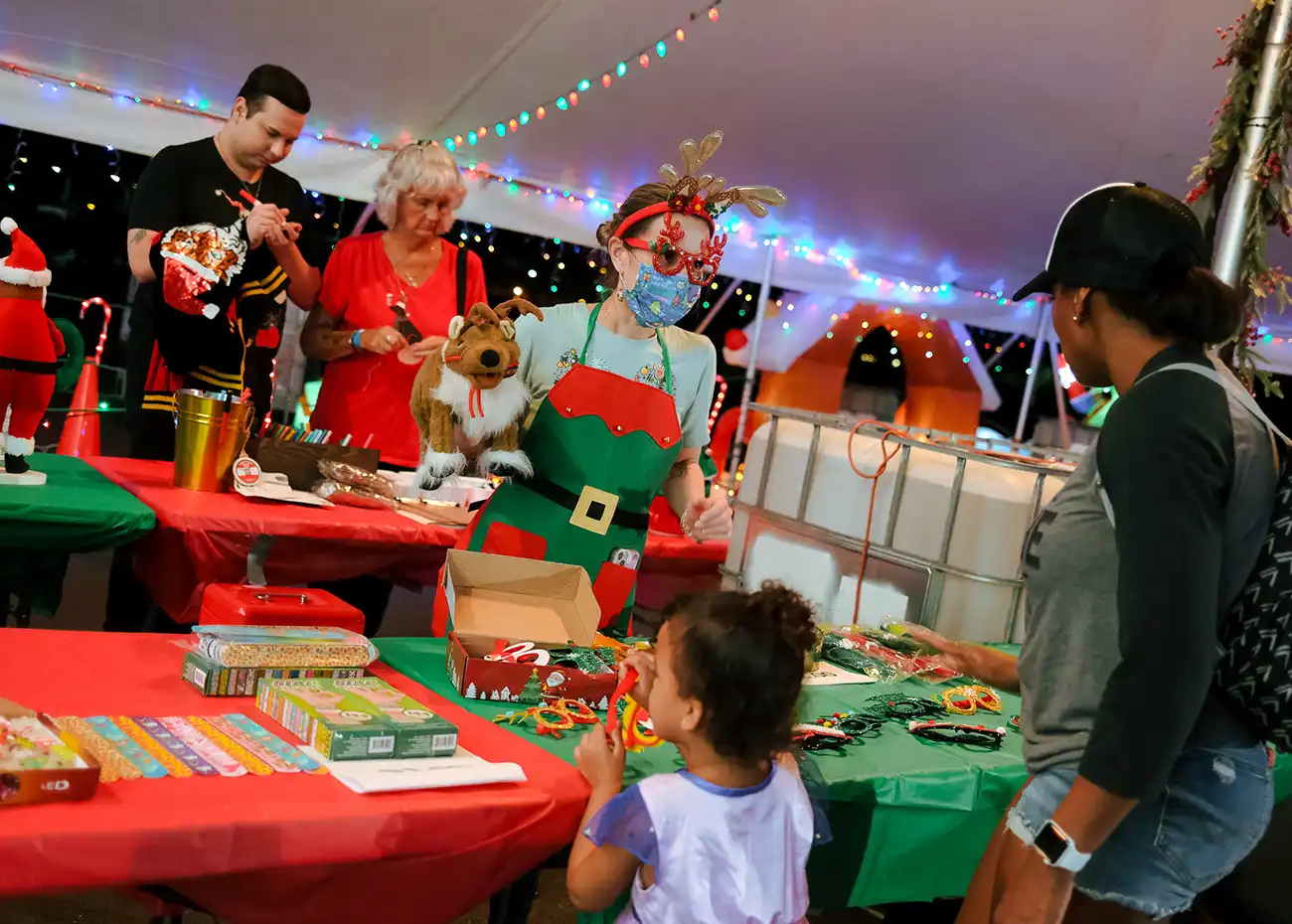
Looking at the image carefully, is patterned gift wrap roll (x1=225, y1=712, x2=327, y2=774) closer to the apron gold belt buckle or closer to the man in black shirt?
the apron gold belt buckle

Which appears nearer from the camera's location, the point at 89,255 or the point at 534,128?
the point at 534,128

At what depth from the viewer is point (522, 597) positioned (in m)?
2.09

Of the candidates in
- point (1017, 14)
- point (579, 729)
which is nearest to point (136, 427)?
point (579, 729)

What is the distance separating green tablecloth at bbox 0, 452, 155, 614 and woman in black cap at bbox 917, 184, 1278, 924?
190 cm

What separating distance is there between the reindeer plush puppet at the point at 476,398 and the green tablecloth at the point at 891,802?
45 centimetres

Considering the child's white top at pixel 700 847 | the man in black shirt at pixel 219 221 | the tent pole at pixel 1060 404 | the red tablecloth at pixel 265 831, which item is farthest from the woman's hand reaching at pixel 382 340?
the tent pole at pixel 1060 404

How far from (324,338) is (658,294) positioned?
5.80 feet

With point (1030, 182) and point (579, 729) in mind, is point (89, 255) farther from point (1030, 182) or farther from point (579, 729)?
point (579, 729)

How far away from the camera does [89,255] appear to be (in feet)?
23.3

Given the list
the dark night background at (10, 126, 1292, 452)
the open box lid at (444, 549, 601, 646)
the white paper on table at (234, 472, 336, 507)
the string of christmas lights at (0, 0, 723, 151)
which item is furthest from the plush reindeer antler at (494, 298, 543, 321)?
the dark night background at (10, 126, 1292, 452)

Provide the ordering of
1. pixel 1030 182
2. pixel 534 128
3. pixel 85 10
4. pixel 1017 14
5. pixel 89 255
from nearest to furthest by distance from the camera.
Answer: pixel 85 10
pixel 1017 14
pixel 534 128
pixel 1030 182
pixel 89 255

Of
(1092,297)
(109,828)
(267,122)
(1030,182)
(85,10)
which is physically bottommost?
(109,828)

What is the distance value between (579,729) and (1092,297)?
3.12 feet

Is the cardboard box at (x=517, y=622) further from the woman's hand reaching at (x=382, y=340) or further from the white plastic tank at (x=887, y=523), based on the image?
the woman's hand reaching at (x=382, y=340)
